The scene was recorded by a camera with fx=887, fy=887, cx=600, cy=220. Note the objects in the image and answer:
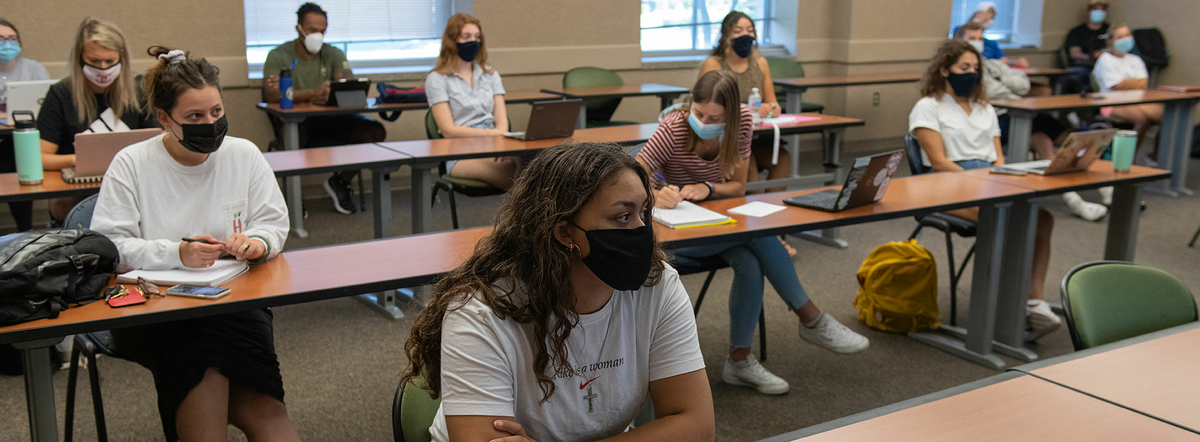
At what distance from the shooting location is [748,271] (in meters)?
2.80

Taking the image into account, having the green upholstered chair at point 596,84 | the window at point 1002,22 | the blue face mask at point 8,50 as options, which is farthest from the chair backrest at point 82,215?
the window at point 1002,22

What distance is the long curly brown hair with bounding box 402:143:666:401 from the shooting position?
1366mm

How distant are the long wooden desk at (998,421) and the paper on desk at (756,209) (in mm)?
1256

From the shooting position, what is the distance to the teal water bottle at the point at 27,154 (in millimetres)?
2791

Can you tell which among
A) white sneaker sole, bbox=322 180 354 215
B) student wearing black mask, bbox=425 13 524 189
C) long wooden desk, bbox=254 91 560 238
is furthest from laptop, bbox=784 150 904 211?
white sneaker sole, bbox=322 180 354 215

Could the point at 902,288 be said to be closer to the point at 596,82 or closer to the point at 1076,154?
the point at 1076,154

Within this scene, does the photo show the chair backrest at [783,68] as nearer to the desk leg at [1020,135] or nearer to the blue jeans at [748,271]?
the desk leg at [1020,135]

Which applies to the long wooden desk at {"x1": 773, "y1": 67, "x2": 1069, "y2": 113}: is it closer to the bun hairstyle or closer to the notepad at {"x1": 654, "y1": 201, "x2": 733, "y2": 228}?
the notepad at {"x1": 654, "y1": 201, "x2": 733, "y2": 228}

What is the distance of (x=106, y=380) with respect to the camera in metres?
2.95

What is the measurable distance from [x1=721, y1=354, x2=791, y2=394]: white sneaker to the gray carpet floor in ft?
0.10

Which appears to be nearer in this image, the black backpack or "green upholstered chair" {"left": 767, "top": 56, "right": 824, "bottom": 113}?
the black backpack

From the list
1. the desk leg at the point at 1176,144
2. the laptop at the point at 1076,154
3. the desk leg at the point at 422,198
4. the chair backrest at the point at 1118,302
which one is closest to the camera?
the chair backrest at the point at 1118,302

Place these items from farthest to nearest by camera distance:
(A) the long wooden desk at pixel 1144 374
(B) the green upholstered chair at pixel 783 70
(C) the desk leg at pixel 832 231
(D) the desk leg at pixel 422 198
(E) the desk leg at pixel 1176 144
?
(B) the green upholstered chair at pixel 783 70 → (E) the desk leg at pixel 1176 144 → (C) the desk leg at pixel 832 231 → (D) the desk leg at pixel 422 198 → (A) the long wooden desk at pixel 1144 374

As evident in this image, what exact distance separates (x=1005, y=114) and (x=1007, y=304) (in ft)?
9.80
